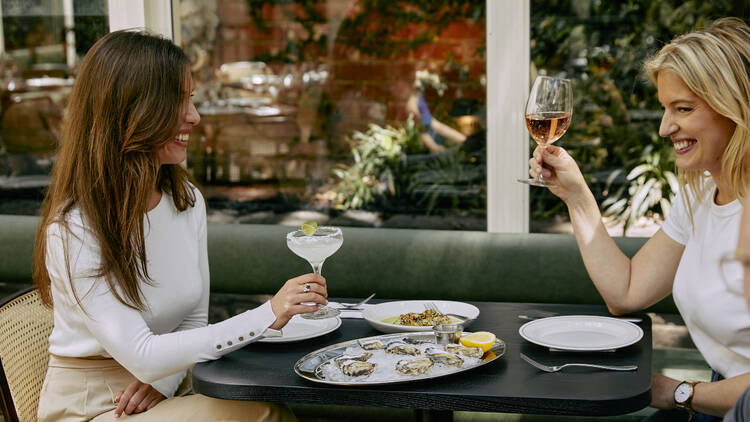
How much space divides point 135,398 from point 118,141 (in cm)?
61

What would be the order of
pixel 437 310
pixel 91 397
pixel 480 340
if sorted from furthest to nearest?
pixel 437 310, pixel 91 397, pixel 480 340

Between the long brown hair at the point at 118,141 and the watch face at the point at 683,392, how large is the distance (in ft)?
4.07

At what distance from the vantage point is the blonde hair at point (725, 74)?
1.77m

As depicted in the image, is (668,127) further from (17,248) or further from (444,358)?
(17,248)

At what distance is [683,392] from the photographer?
70.9 inches

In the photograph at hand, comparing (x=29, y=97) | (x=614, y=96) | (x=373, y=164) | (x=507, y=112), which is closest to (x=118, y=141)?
(x=507, y=112)

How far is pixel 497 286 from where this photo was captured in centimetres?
284

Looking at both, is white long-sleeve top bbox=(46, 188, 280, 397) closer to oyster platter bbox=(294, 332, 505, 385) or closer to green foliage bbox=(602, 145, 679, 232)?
oyster platter bbox=(294, 332, 505, 385)

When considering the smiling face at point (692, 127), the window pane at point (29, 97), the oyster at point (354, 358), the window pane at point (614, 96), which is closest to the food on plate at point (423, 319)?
the oyster at point (354, 358)

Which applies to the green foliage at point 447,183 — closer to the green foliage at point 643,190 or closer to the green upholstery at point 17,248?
the green foliage at point 643,190

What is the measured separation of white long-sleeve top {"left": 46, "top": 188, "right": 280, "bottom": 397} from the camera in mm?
1737

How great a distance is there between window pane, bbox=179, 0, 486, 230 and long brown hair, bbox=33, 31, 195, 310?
6.07ft

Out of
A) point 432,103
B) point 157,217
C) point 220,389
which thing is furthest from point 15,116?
point 220,389

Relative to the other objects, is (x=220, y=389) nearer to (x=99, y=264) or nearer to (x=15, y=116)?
(x=99, y=264)
